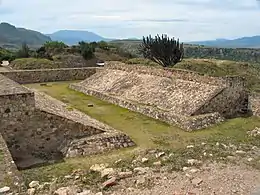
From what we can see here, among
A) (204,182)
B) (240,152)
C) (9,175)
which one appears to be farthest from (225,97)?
(9,175)

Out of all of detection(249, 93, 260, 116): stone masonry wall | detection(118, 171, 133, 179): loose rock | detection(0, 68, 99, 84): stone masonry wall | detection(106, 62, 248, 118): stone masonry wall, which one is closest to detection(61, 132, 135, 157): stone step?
detection(118, 171, 133, 179): loose rock

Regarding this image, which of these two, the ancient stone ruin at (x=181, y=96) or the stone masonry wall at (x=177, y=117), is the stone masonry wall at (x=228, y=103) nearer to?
the ancient stone ruin at (x=181, y=96)

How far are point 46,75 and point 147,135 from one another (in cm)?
1629

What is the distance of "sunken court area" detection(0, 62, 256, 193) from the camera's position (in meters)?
11.4

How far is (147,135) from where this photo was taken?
42.6 feet

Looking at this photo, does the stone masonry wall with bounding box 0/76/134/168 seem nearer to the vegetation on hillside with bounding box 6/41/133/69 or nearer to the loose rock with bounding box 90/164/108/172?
the loose rock with bounding box 90/164/108/172

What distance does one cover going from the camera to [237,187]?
8.27 metres

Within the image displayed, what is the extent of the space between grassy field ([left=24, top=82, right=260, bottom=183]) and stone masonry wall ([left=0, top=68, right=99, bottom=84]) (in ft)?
33.8

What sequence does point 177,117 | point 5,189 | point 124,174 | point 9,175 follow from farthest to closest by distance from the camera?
point 177,117 → point 124,174 → point 9,175 → point 5,189

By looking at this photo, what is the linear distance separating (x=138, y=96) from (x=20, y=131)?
299 inches

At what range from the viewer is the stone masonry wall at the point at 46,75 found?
→ 2662 centimetres

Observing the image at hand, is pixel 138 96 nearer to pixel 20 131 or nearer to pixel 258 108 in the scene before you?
pixel 258 108

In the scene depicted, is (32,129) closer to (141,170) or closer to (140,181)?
(141,170)

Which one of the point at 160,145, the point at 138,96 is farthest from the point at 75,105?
the point at 160,145
